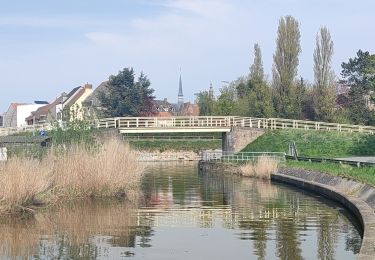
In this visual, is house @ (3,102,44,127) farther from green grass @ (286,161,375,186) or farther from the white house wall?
green grass @ (286,161,375,186)

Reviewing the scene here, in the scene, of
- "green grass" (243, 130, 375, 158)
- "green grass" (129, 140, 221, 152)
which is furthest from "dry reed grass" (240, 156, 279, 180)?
"green grass" (129, 140, 221, 152)

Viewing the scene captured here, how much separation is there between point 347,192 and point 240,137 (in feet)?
115

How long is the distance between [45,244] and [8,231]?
256 cm

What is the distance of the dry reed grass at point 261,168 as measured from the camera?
142ft

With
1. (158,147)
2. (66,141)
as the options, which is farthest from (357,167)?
(158,147)

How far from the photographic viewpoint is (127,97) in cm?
8531

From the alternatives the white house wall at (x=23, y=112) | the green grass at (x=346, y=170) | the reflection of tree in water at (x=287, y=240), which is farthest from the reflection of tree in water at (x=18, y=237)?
the white house wall at (x=23, y=112)

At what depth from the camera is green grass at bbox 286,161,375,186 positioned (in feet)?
91.3

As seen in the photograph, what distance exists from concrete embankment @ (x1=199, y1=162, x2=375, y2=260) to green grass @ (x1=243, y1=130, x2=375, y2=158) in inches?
646

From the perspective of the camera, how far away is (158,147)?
78.8 metres

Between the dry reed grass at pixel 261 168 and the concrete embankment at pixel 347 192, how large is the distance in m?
0.93

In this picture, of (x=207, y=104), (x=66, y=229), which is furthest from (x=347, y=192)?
(x=207, y=104)

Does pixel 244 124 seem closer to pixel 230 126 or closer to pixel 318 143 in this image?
pixel 230 126

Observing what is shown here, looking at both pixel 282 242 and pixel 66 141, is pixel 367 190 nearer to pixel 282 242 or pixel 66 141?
pixel 282 242
